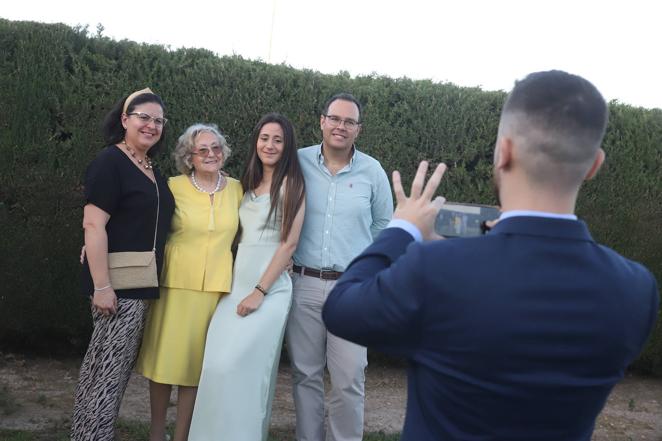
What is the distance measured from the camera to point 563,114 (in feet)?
4.77

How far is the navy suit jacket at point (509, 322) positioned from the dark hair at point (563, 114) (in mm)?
161

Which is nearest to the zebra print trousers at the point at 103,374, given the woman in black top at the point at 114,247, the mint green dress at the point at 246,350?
the woman in black top at the point at 114,247

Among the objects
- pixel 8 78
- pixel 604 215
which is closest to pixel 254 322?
pixel 8 78

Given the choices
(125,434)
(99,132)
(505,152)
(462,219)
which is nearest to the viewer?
(505,152)

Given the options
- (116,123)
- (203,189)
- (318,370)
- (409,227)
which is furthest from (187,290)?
(409,227)

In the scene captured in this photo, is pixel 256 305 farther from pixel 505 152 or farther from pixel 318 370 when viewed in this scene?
pixel 505 152

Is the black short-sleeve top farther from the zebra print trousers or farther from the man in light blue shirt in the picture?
the man in light blue shirt

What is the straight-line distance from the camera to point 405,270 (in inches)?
55.9

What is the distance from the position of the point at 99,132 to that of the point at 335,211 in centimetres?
245

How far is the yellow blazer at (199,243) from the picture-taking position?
400 centimetres

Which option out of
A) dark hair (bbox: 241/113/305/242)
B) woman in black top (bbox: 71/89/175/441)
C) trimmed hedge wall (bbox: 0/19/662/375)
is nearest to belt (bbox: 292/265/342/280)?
dark hair (bbox: 241/113/305/242)

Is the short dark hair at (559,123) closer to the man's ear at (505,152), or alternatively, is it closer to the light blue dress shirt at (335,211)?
the man's ear at (505,152)

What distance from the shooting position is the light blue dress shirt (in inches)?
167

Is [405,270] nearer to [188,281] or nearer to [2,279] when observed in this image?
[188,281]
